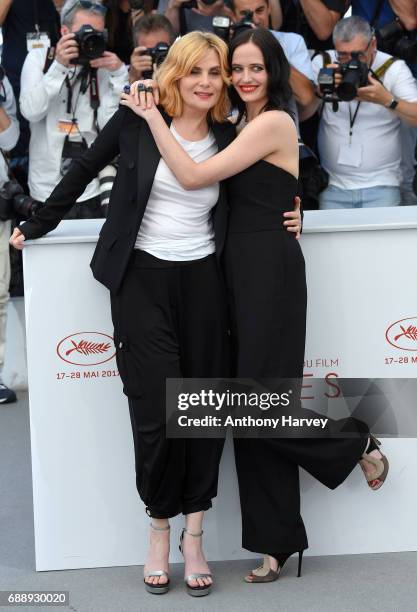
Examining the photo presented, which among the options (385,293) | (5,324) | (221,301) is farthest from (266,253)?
(5,324)

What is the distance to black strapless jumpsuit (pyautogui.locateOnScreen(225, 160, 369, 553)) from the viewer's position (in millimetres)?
3496

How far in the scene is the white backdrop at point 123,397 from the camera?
3.71 metres

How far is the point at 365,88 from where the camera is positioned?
5.28 metres

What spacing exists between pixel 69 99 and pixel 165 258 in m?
2.22

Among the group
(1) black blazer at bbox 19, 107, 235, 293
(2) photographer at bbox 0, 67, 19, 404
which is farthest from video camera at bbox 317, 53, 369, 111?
(1) black blazer at bbox 19, 107, 235, 293

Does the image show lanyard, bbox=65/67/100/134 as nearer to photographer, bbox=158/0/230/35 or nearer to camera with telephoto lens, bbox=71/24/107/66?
camera with telephoto lens, bbox=71/24/107/66

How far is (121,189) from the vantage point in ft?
11.4

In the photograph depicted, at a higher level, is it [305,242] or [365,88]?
[365,88]

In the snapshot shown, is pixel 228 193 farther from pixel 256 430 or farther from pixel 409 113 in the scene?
pixel 409 113

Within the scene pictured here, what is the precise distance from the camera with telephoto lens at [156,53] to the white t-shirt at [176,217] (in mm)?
1823

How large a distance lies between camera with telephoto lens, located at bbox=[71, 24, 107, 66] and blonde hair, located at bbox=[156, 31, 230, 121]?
1.91m

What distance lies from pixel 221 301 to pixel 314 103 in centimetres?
233

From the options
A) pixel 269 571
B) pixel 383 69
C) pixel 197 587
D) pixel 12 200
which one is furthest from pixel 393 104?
pixel 197 587

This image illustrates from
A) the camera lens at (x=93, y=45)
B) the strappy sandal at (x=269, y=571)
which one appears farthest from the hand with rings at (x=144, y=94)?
the camera lens at (x=93, y=45)
